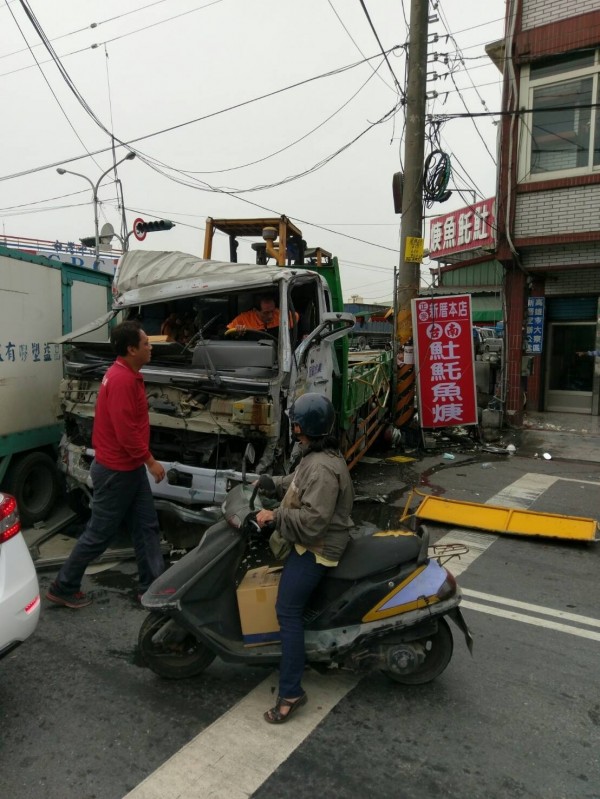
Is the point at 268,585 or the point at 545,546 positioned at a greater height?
the point at 268,585

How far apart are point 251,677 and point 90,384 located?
3190mm

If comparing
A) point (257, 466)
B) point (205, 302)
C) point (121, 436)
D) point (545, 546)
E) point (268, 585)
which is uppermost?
point (205, 302)

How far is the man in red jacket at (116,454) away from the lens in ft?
12.5

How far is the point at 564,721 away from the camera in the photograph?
2836mm

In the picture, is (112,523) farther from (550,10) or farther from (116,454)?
(550,10)

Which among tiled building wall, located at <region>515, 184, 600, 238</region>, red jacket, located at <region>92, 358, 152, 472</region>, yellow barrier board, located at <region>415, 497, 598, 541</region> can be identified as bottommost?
yellow barrier board, located at <region>415, 497, 598, 541</region>

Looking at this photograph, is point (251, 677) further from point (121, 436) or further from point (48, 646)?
point (121, 436)

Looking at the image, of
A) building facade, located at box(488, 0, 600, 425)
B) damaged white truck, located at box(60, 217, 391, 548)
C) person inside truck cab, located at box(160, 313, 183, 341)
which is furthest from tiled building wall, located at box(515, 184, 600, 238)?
person inside truck cab, located at box(160, 313, 183, 341)

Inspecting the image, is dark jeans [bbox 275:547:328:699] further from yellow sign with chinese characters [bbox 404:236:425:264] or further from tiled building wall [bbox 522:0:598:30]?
tiled building wall [bbox 522:0:598:30]

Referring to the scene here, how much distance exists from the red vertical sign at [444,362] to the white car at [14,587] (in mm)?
7651

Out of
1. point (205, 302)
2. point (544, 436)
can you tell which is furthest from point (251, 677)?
point (544, 436)

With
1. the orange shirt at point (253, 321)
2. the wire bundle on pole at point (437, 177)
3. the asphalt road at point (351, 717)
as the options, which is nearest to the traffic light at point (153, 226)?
the wire bundle on pole at point (437, 177)

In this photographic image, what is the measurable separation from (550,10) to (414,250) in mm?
5270

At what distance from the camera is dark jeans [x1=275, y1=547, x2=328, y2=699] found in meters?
2.79
